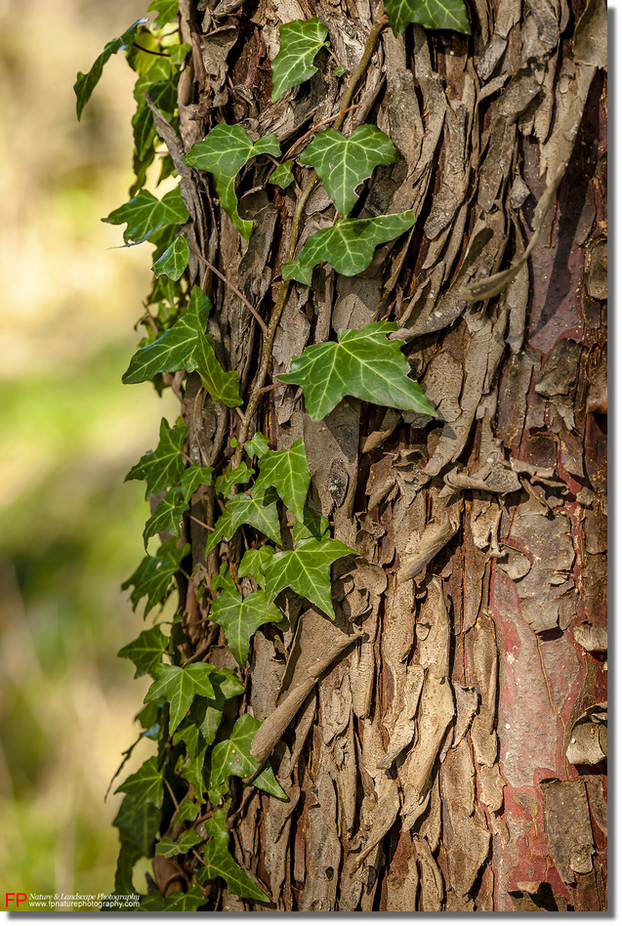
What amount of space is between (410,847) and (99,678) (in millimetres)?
1353

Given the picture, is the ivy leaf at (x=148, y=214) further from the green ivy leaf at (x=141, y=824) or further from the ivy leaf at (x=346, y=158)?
the green ivy leaf at (x=141, y=824)

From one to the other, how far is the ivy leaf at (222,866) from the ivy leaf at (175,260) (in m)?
0.76

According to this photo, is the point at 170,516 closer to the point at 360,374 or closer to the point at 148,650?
the point at 148,650

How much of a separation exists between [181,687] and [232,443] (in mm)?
348

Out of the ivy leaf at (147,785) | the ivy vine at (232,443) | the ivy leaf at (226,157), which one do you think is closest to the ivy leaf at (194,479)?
the ivy vine at (232,443)

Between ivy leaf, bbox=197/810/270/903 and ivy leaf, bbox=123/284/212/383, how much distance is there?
0.62 m

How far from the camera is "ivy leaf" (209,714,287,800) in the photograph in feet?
2.56

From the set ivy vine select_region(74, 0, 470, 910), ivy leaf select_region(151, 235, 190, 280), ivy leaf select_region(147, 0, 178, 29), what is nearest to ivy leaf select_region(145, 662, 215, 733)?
ivy vine select_region(74, 0, 470, 910)

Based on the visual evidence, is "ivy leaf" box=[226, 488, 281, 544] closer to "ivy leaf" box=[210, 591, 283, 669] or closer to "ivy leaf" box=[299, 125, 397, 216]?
"ivy leaf" box=[210, 591, 283, 669]

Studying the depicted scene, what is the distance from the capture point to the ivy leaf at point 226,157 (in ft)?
2.36

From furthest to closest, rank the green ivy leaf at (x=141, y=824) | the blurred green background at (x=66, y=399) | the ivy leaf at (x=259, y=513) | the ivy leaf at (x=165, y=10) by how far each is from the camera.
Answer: the blurred green background at (x=66, y=399), the green ivy leaf at (x=141, y=824), the ivy leaf at (x=165, y=10), the ivy leaf at (x=259, y=513)

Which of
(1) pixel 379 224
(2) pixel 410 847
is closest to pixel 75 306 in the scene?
(1) pixel 379 224

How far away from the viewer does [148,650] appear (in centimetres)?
95

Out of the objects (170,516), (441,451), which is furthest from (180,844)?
(441,451)
